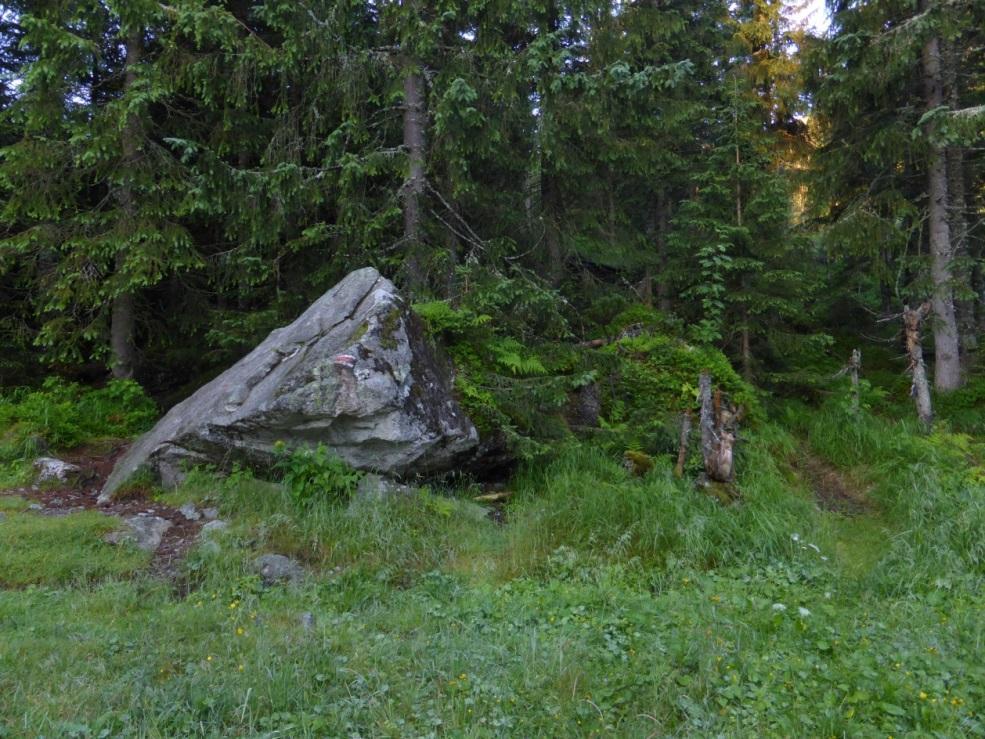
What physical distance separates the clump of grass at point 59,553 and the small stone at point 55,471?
118 centimetres

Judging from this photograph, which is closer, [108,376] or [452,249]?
[452,249]

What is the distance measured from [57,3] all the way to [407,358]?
22.7 ft

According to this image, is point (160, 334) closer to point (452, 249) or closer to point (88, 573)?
point (452, 249)

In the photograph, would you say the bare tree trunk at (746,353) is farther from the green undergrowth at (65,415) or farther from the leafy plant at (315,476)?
the green undergrowth at (65,415)

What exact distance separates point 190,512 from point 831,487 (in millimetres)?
7059

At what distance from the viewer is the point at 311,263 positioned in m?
9.60

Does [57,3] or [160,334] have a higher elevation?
[57,3]

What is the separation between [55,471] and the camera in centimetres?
703

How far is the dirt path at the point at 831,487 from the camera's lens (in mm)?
7027

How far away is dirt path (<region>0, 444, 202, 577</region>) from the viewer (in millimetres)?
5430

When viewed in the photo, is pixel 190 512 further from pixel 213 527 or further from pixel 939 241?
pixel 939 241

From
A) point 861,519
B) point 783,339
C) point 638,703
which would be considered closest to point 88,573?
point 638,703

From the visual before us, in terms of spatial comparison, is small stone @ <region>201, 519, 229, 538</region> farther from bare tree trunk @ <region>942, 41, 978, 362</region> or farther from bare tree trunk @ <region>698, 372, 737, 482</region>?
bare tree trunk @ <region>942, 41, 978, 362</region>

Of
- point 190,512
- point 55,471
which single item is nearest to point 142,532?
point 190,512
